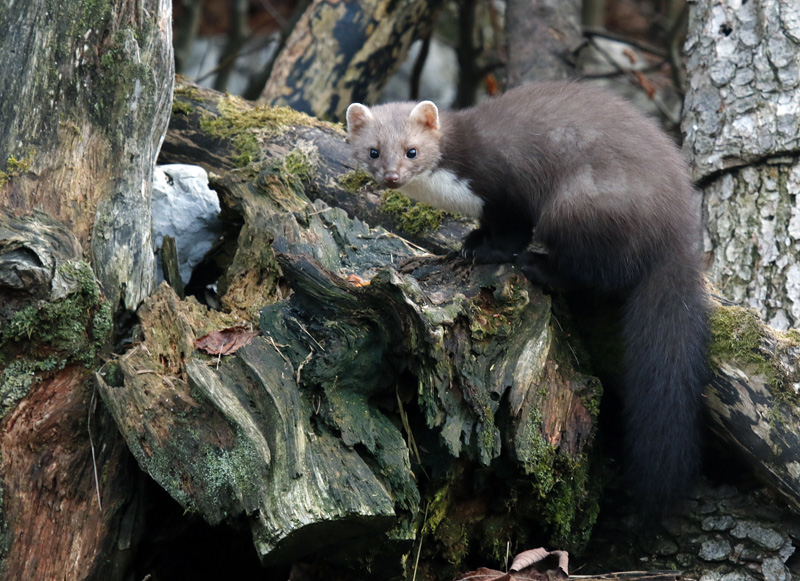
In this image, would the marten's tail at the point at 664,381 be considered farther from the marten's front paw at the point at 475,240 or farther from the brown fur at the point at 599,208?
the marten's front paw at the point at 475,240

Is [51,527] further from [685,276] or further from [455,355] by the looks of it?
[685,276]

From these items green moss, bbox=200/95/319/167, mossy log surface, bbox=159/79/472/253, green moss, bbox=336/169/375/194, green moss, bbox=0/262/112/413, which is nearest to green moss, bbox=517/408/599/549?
mossy log surface, bbox=159/79/472/253

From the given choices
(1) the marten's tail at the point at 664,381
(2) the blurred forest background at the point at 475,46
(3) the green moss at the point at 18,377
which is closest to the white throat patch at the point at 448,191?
(1) the marten's tail at the point at 664,381

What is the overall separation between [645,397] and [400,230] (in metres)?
2.17

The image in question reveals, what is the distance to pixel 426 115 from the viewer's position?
4.59 meters

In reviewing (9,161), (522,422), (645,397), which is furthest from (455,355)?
(9,161)

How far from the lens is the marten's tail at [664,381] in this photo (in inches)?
137

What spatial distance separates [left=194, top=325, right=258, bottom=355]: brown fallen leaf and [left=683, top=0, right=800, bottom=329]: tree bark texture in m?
2.95

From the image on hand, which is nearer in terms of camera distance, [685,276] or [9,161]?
[9,161]

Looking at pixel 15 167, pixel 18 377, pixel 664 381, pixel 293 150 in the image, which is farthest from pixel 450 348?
pixel 293 150

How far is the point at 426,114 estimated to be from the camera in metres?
4.58

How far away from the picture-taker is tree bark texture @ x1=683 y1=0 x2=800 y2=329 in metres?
4.71

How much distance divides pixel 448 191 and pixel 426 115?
1.54 ft

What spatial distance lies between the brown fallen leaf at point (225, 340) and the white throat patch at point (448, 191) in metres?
1.48
